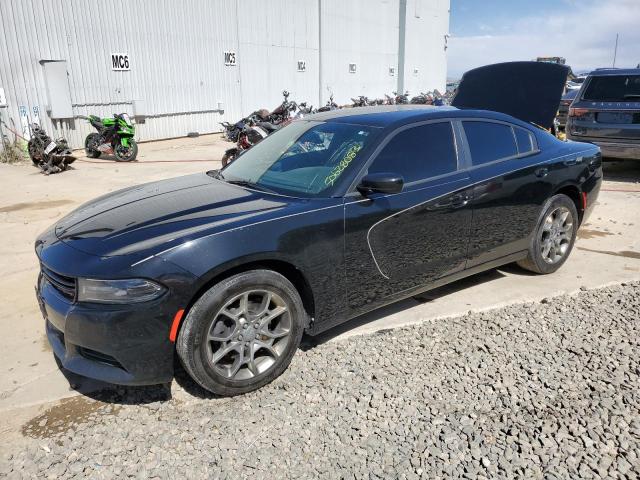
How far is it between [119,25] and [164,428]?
1494cm

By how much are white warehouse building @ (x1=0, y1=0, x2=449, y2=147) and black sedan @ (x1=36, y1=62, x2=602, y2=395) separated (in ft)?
37.3

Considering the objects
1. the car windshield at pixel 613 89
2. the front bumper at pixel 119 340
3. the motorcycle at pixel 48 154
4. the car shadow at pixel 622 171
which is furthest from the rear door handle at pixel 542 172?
the motorcycle at pixel 48 154

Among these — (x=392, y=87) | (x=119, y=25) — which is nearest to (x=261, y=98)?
(x=119, y=25)

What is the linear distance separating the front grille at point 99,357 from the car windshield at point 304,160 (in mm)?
1424

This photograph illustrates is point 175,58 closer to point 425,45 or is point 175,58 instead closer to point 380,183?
point 380,183

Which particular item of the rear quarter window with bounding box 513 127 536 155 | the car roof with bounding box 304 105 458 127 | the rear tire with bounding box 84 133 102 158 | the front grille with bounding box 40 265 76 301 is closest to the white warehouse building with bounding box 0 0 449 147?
the rear tire with bounding box 84 133 102 158

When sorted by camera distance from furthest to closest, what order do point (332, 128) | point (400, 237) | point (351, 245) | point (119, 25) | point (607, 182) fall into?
point (119, 25) < point (607, 182) < point (332, 128) < point (400, 237) < point (351, 245)

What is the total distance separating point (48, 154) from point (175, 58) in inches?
302

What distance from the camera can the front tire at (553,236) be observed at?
174 inches

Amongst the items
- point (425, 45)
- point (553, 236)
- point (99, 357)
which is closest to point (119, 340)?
point (99, 357)

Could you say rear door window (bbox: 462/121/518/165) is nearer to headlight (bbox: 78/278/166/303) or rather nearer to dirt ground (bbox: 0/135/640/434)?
dirt ground (bbox: 0/135/640/434)

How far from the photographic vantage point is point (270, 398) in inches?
115

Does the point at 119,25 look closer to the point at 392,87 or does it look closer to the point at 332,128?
the point at 332,128

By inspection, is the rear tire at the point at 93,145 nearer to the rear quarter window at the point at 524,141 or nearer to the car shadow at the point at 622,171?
the rear quarter window at the point at 524,141
